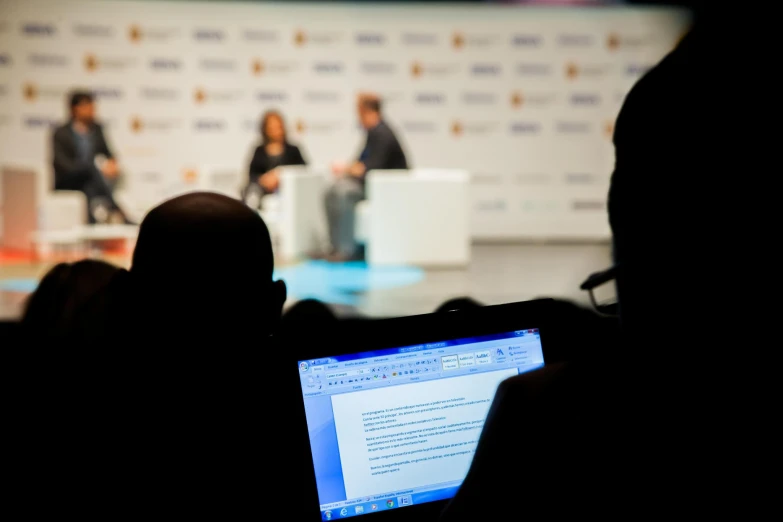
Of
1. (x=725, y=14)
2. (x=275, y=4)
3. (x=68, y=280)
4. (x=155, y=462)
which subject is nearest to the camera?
(x=725, y=14)

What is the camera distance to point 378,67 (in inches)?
391

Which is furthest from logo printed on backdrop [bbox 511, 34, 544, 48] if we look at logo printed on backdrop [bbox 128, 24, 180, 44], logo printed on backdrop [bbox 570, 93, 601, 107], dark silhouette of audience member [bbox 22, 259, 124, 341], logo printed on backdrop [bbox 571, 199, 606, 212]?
dark silhouette of audience member [bbox 22, 259, 124, 341]

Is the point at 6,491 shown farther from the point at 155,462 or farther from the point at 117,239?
the point at 117,239

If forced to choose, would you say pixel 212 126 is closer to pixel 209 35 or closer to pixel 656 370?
pixel 209 35

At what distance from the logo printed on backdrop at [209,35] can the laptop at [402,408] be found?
370 inches

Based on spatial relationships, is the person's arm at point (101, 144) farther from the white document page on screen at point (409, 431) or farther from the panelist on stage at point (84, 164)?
the white document page on screen at point (409, 431)

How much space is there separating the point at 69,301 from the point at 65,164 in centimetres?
781

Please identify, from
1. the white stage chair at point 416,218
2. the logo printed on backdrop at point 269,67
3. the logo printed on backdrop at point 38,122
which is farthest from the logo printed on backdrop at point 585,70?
the logo printed on backdrop at point 38,122

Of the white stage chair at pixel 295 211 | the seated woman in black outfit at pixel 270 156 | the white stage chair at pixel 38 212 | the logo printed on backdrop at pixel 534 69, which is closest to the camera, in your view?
the white stage chair at pixel 38 212

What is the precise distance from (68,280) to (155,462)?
40cm

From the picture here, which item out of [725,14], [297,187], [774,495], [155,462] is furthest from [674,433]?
[297,187]

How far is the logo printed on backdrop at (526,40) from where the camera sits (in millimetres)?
9984

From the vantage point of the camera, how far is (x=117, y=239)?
8297 millimetres

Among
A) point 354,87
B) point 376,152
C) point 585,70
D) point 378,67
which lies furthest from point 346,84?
point 585,70
